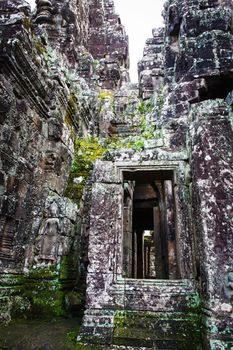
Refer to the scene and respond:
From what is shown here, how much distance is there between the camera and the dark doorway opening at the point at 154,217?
4.25m

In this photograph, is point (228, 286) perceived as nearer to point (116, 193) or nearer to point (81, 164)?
point (116, 193)

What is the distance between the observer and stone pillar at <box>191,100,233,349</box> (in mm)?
2568

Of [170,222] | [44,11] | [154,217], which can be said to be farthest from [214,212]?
[44,11]

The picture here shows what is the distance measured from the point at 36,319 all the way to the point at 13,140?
3172mm

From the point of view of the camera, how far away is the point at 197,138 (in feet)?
11.0

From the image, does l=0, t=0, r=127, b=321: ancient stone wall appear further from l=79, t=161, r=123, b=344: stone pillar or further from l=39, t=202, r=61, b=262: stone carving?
l=79, t=161, r=123, b=344: stone pillar

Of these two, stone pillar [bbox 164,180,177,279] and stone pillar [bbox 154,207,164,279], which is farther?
stone pillar [bbox 154,207,164,279]

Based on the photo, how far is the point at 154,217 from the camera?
8.91 meters

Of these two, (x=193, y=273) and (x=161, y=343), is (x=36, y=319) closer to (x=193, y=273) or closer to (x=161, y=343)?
(x=161, y=343)

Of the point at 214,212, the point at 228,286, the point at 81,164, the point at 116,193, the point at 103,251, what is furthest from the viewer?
the point at 81,164

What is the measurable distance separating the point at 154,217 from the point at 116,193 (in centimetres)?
556

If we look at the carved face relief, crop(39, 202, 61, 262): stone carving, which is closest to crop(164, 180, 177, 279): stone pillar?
crop(39, 202, 61, 262): stone carving

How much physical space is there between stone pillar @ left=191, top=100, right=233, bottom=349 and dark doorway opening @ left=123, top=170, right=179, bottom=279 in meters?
0.75

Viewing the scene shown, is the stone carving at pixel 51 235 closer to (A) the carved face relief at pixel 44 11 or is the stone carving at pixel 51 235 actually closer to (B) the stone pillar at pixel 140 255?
(A) the carved face relief at pixel 44 11
